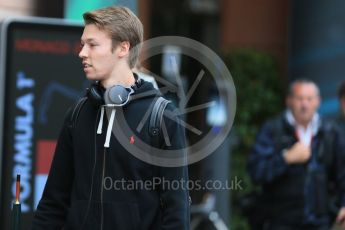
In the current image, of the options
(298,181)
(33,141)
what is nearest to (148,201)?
(33,141)

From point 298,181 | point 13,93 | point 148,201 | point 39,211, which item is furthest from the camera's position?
point 298,181

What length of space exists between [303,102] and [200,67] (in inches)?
199

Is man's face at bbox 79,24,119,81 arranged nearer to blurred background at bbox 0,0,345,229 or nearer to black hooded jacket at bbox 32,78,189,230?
black hooded jacket at bbox 32,78,189,230

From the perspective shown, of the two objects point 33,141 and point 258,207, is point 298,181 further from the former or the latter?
point 33,141

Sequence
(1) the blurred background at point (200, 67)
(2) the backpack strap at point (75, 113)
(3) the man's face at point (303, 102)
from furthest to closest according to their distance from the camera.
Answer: (3) the man's face at point (303, 102) < (1) the blurred background at point (200, 67) < (2) the backpack strap at point (75, 113)

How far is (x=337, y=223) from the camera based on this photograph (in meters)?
6.67

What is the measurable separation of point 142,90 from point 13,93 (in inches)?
75.7

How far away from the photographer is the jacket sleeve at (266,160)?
6621 mm

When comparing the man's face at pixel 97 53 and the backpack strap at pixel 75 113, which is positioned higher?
the man's face at pixel 97 53

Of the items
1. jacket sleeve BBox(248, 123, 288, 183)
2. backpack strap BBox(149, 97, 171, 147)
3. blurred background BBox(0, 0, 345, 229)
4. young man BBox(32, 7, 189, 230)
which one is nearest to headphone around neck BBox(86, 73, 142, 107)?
young man BBox(32, 7, 189, 230)

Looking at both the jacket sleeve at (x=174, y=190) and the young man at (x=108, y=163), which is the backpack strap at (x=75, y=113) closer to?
the young man at (x=108, y=163)

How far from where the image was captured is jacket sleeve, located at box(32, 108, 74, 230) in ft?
12.8

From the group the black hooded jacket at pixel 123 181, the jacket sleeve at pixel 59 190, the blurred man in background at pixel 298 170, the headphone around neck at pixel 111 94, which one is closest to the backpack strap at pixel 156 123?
the black hooded jacket at pixel 123 181

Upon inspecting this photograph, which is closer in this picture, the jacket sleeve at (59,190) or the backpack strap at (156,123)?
the backpack strap at (156,123)
